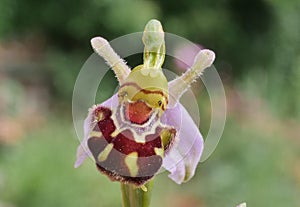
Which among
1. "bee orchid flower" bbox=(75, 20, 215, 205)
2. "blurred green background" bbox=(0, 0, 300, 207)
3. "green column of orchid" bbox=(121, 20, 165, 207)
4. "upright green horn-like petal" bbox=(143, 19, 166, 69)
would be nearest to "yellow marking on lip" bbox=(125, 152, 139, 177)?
"bee orchid flower" bbox=(75, 20, 215, 205)

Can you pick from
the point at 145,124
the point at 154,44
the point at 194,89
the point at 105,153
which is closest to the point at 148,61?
the point at 154,44

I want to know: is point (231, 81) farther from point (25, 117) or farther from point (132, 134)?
point (132, 134)

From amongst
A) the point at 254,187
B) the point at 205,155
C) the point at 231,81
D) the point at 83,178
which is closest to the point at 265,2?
the point at 231,81

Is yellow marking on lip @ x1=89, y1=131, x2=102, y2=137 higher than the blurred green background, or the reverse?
the blurred green background

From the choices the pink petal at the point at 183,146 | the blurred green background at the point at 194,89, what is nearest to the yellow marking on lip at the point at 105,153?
the pink petal at the point at 183,146

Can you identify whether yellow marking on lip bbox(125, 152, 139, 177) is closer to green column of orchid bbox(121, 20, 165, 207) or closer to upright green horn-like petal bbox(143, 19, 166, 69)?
green column of orchid bbox(121, 20, 165, 207)

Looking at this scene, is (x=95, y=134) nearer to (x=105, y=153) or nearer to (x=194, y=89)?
(x=105, y=153)
